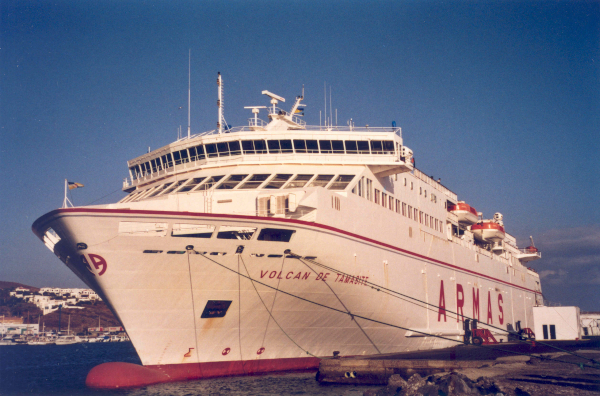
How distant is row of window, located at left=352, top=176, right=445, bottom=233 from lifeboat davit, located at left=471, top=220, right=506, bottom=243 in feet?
28.4

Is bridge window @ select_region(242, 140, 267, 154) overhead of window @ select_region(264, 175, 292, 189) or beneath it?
overhead

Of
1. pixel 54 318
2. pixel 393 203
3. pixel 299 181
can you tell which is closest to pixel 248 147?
pixel 299 181

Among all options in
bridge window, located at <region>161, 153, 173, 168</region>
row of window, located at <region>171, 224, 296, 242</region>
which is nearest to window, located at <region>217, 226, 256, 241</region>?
row of window, located at <region>171, 224, 296, 242</region>

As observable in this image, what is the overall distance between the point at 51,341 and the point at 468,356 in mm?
81194

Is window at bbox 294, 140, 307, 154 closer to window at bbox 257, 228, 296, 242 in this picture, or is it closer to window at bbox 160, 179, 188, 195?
window at bbox 160, 179, 188, 195

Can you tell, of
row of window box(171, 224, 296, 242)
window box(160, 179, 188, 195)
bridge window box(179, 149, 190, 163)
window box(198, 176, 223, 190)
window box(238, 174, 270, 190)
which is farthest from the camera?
bridge window box(179, 149, 190, 163)

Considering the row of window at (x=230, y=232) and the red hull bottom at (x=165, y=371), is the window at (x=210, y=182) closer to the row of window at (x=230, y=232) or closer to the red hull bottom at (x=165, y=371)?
the row of window at (x=230, y=232)

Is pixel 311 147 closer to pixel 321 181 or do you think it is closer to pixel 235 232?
pixel 321 181

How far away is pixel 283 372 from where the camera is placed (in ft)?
61.7

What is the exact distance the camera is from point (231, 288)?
56.0 ft

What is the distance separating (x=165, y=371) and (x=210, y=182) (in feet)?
23.8

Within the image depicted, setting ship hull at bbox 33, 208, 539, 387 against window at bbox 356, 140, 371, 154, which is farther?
window at bbox 356, 140, 371, 154

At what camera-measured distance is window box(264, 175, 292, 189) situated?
67.7ft

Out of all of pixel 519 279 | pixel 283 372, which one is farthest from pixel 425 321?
pixel 519 279
